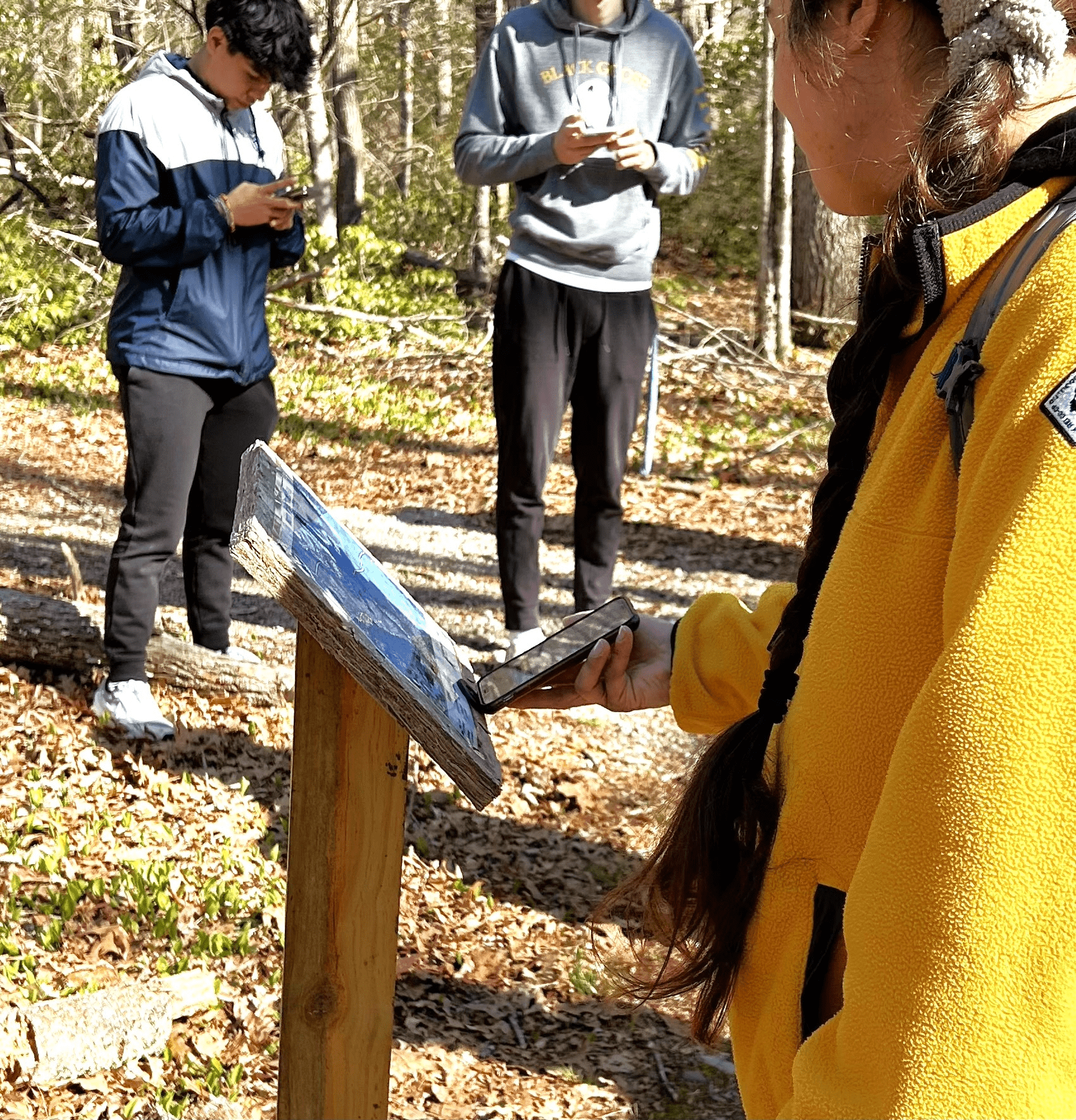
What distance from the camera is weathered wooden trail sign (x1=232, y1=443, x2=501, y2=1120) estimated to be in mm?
1423

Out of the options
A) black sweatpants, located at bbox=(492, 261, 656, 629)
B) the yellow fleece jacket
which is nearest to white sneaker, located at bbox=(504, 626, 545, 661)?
black sweatpants, located at bbox=(492, 261, 656, 629)

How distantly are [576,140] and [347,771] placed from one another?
3.63 m

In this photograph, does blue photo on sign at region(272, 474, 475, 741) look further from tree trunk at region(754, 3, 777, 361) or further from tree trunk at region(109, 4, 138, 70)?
tree trunk at region(109, 4, 138, 70)

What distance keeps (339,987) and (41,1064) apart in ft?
5.76

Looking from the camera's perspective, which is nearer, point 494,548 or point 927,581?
point 927,581

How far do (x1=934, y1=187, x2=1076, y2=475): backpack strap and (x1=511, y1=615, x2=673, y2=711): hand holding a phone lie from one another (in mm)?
752

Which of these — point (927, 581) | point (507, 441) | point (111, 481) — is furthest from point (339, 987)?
point (111, 481)

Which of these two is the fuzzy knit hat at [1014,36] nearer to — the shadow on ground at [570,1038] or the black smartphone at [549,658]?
the black smartphone at [549,658]

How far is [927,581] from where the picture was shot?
1.09 metres

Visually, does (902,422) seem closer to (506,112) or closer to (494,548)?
(506,112)

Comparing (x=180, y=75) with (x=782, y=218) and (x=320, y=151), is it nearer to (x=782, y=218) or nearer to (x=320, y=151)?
(x=782, y=218)

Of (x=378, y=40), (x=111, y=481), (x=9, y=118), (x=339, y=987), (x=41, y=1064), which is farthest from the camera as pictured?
(x=378, y=40)

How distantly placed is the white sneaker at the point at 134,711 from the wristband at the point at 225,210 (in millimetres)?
1685

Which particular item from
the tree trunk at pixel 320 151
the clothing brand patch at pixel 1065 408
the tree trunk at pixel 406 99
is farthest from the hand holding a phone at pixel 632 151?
the tree trunk at pixel 406 99
